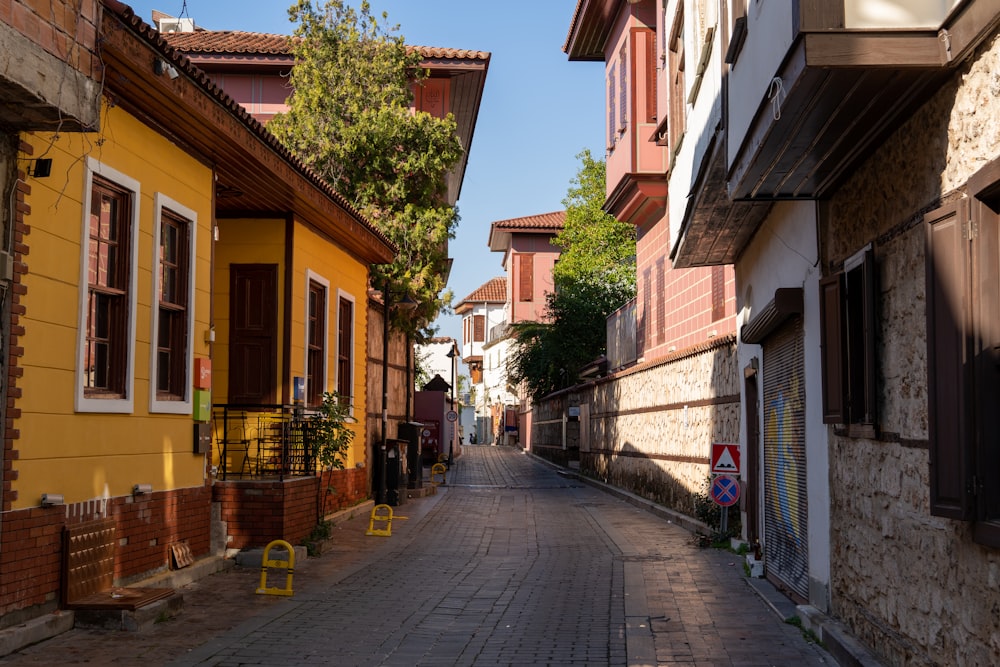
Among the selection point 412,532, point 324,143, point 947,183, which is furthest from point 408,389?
point 947,183

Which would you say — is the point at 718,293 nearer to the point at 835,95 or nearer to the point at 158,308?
the point at 158,308

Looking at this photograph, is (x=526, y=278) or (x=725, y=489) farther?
(x=526, y=278)

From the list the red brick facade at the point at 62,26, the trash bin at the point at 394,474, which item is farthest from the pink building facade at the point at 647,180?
the red brick facade at the point at 62,26

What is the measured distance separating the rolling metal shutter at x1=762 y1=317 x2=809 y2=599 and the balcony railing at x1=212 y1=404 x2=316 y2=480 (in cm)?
563

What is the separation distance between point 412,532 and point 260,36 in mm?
19008

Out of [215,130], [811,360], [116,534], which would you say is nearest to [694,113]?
[811,360]

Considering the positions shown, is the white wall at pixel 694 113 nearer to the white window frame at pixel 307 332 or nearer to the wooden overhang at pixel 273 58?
the white window frame at pixel 307 332

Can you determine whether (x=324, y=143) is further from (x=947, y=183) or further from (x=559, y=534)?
(x=947, y=183)

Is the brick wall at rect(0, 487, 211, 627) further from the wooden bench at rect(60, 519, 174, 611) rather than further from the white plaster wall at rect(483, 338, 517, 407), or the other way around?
the white plaster wall at rect(483, 338, 517, 407)

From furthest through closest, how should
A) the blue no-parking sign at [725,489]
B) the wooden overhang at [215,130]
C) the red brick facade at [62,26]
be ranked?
the blue no-parking sign at [725,489] → the wooden overhang at [215,130] → the red brick facade at [62,26]

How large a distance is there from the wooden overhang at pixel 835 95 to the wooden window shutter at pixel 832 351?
0.80 metres

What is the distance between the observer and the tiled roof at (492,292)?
81.8 metres

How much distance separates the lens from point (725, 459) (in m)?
13.2

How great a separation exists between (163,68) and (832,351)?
5.73 m
